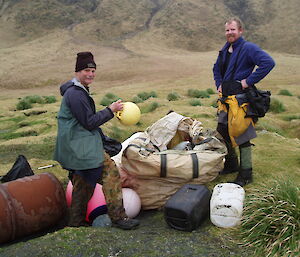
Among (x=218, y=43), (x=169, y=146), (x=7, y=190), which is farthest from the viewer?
(x=218, y=43)

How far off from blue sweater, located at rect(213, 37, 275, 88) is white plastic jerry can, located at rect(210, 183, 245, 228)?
55.3 inches

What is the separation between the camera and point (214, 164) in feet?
15.9

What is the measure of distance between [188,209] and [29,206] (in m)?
1.83

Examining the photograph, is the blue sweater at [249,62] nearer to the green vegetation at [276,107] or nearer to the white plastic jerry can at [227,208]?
the white plastic jerry can at [227,208]

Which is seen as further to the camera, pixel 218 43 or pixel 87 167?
pixel 218 43

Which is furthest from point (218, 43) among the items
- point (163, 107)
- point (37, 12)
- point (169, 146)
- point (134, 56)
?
point (169, 146)

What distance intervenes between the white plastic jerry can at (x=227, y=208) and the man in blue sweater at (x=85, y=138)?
872mm

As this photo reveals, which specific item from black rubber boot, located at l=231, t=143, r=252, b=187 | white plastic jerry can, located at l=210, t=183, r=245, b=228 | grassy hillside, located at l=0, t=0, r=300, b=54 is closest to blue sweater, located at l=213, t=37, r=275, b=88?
black rubber boot, located at l=231, t=143, r=252, b=187

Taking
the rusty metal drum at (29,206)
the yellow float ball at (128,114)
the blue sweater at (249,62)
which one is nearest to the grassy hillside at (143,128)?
the rusty metal drum at (29,206)

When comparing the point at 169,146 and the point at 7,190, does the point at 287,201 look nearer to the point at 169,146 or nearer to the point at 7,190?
the point at 169,146

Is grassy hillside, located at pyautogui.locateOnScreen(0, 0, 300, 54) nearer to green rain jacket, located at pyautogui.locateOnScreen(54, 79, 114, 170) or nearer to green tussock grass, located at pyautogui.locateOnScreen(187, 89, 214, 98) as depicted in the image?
green tussock grass, located at pyautogui.locateOnScreen(187, 89, 214, 98)

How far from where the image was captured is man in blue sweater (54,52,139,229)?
372 cm

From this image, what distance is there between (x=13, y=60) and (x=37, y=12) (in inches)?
678

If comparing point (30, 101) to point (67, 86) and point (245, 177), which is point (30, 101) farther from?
point (245, 177)
